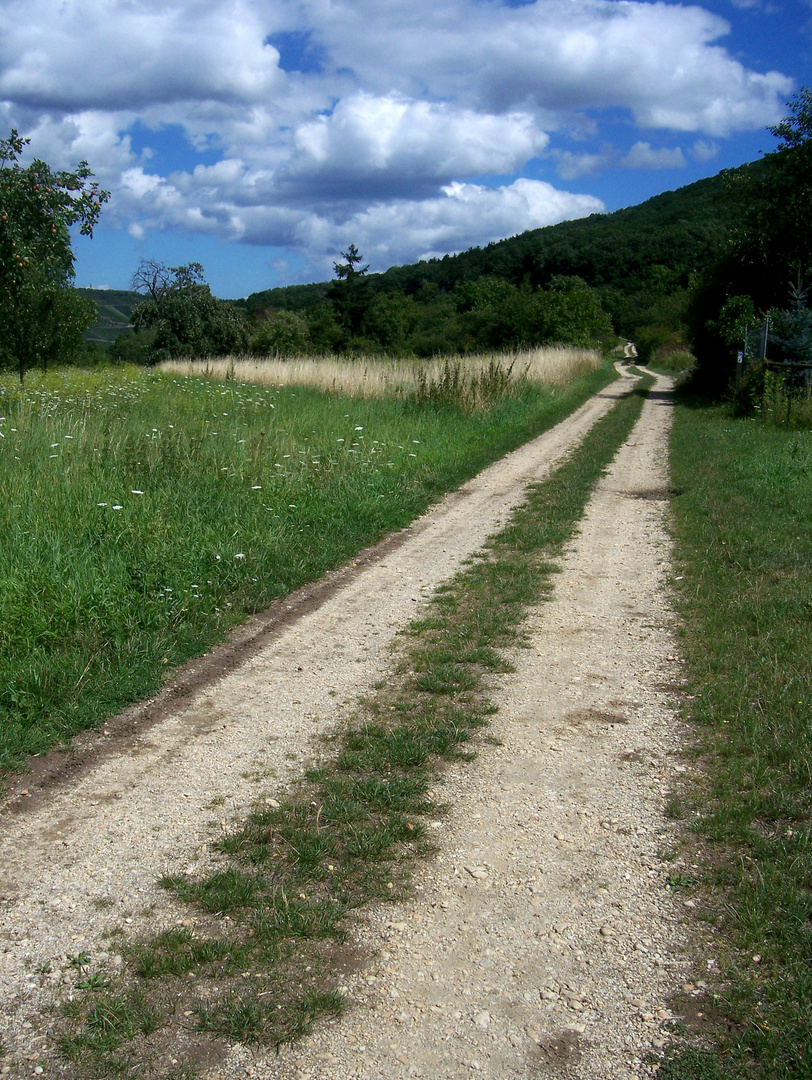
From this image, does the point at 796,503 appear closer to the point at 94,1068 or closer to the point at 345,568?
the point at 345,568

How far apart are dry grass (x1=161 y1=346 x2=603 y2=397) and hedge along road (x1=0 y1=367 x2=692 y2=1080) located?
13.9 meters

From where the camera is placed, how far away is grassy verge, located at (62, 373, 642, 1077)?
2.35 meters

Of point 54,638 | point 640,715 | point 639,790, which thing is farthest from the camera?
point 54,638

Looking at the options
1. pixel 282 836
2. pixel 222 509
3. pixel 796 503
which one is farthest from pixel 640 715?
pixel 796 503

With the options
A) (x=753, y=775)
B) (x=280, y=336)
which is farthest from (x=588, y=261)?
(x=753, y=775)

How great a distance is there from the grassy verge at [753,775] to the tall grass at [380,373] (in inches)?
429

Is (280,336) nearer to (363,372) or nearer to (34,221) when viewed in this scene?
(363,372)

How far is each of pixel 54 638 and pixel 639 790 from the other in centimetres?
366

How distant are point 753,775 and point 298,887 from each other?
2148 mm

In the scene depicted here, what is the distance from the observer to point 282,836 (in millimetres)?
3275

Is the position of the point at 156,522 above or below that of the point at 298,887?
above

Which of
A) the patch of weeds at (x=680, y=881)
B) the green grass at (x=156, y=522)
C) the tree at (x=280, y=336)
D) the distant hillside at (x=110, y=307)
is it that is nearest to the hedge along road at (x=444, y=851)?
the patch of weeds at (x=680, y=881)

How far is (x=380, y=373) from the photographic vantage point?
20.8 meters

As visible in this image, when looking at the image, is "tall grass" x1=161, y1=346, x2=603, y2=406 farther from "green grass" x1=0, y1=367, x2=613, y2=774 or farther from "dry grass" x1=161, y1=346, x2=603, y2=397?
"green grass" x1=0, y1=367, x2=613, y2=774
